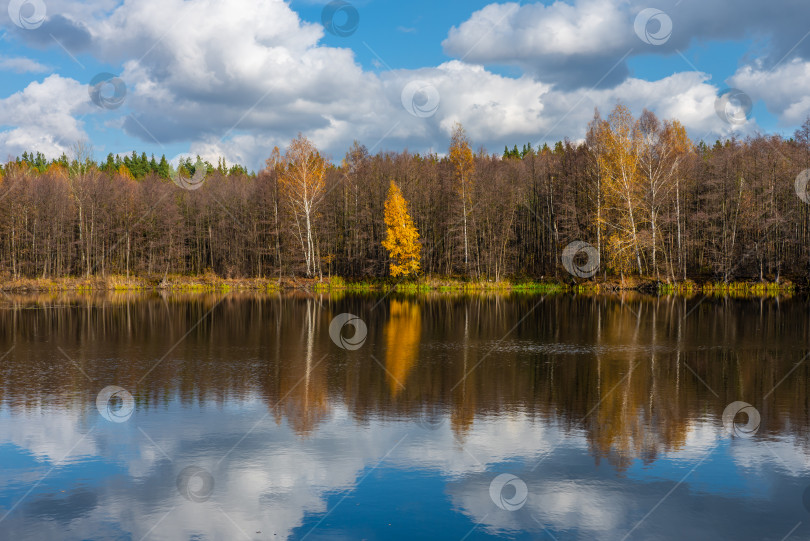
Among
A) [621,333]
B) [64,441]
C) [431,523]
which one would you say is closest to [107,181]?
[621,333]

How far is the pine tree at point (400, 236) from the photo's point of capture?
72.9 metres

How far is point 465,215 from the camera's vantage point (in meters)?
74.6

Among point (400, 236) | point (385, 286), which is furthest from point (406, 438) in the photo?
point (385, 286)

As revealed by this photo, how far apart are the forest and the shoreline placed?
5.83 feet

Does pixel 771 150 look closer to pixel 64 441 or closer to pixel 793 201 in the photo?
pixel 793 201

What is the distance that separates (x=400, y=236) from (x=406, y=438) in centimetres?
5886

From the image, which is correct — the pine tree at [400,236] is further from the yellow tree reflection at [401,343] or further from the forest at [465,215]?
the yellow tree reflection at [401,343]

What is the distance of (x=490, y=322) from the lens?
129ft

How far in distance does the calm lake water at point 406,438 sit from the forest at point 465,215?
3936 cm

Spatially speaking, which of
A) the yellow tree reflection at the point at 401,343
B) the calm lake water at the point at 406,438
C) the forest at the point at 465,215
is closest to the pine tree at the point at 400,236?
the forest at the point at 465,215

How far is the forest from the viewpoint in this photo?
67.5 metres

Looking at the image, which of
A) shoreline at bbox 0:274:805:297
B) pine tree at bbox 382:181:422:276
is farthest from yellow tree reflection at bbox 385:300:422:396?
shoreline at bbox 0:274:805:297

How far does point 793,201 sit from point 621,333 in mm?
50135

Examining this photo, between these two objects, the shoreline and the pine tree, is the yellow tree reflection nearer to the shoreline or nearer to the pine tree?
the pine tree
